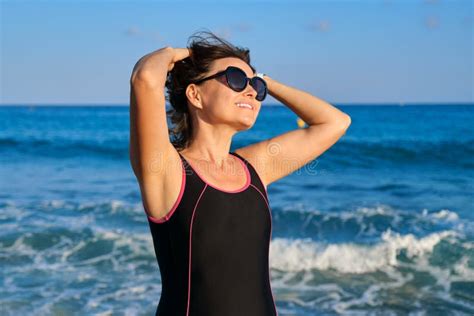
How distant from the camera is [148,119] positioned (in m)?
2.55

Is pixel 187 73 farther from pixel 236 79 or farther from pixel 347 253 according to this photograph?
pixel 347 253

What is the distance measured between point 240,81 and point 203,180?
1.47 ft

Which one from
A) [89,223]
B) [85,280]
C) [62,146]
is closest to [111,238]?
[89,223]

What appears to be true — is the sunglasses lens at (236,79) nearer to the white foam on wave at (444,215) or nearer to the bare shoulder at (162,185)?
the bare shoulder at (162,185)

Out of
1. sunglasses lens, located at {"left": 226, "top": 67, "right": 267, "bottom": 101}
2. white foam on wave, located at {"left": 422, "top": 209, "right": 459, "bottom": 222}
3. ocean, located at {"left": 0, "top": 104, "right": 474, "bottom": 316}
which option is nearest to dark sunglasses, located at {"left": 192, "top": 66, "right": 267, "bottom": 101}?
sunglasses lens, located at {"left": 226, "top": 67, "right": 267, "bottom": 101}

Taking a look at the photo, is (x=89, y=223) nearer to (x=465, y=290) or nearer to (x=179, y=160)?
(x=465, y=290)

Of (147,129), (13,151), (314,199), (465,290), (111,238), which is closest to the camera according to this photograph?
(147,129)

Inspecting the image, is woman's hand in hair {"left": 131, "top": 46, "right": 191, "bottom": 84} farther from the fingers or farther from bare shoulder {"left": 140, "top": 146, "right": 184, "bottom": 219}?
bare shoulder {"left": 140, "top": 146, "right": 184, "bottom": 219}

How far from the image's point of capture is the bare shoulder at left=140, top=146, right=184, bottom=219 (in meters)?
2.62

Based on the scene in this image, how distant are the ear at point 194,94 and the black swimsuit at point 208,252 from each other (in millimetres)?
303

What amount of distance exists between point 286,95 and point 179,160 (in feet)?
2.78

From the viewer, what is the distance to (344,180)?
53.2ft

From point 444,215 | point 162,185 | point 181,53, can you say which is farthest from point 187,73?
point 444,215

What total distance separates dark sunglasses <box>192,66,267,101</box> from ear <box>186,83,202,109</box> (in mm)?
26
